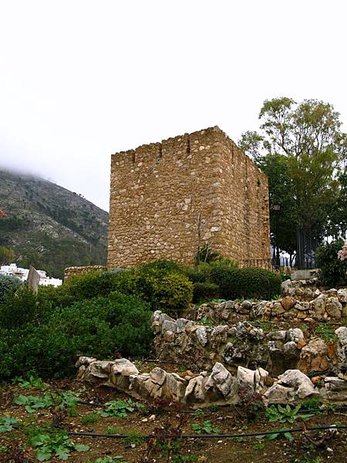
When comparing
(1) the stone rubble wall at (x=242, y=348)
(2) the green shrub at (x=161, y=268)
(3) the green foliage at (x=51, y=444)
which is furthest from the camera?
(2) the green shrub at (x=161, y=268)

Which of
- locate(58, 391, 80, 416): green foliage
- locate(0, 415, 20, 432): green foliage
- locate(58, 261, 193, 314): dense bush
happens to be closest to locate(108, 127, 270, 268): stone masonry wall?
locate(58, 261, 193, 314): dense bush

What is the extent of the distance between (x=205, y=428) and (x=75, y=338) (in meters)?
3.07

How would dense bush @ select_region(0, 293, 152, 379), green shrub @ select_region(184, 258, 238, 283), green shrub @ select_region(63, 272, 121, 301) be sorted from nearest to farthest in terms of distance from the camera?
dense bush @ select_region(0, 293, 152, 379) < green shrub @ select_region(63, 272, 121, 301) < green shrub @ select_region(184, 258, 238, 283)

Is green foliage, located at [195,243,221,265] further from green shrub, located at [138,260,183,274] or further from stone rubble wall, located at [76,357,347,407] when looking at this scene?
stone rubble wall, located at [76,357,347,407]

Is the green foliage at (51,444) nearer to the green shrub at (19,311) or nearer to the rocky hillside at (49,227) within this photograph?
the green shrub at (19,311)

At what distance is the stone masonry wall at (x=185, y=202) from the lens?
15.1 m

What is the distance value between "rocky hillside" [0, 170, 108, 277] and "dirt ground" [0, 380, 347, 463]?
35033mm

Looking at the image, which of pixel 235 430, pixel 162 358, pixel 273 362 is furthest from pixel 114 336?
pixel 235 430

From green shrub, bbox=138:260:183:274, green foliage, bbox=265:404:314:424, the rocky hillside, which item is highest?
the rocky hillside

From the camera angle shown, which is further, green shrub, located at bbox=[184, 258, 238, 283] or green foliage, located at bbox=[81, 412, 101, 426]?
green shrub, located at bbox=[184, 258, 238, 283]

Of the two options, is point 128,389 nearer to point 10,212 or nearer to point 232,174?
point 232,174

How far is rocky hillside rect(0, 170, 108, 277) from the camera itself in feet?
157

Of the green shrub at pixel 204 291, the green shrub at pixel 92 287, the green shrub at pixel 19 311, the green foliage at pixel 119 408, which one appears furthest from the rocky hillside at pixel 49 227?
the green foliage at pixel 119 408

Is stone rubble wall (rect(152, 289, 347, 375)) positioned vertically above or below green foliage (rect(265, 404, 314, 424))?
above
